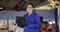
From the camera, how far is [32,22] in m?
1.02

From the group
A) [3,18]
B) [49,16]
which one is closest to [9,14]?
[3,18]

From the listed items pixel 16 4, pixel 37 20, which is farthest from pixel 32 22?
pixel 16 4

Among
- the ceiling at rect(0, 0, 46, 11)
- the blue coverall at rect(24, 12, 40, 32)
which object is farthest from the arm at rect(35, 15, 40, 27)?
the ceiling at rect(0, 0, 46, 11)

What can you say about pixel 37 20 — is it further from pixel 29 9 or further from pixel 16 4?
pixel 16 4

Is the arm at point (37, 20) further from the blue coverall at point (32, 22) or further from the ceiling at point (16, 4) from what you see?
the ceiling at point (16, 4)

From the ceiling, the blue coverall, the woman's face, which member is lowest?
the blue coverall

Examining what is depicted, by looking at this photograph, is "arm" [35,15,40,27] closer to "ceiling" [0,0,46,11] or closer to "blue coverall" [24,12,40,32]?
"blue coverall" [24,12,40,32]

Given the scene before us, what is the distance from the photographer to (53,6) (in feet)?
3.41

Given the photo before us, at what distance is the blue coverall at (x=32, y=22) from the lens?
101 centimetres

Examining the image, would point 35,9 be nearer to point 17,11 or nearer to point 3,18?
point 17,11

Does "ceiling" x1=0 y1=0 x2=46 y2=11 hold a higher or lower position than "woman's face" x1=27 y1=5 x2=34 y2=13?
higher

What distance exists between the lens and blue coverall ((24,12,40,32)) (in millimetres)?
1013

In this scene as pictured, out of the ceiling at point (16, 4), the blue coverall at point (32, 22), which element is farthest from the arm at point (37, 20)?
the ceiling at point (16, 4)

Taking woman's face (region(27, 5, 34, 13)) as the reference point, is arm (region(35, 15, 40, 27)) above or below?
below
